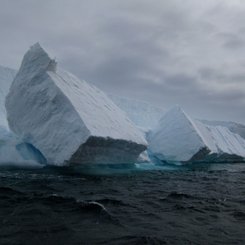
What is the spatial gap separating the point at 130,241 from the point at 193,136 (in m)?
12.8

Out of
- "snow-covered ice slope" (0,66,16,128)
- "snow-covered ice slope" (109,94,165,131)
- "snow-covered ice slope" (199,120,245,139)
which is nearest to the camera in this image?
"snow-covered ice slope" (0,66,16,128)

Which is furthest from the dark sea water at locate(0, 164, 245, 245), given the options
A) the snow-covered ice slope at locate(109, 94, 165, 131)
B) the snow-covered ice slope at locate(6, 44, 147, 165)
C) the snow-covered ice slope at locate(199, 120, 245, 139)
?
the snow-covered ice slope at locate(199, 120, 245, 139)

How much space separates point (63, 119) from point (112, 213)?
5096 mm

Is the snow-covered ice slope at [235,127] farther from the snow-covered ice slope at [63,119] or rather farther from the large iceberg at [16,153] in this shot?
the large iceberg at [16,153]

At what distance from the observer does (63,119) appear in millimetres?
10281

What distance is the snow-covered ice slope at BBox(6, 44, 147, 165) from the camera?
32.4ft

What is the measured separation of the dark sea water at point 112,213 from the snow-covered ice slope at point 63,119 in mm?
1259

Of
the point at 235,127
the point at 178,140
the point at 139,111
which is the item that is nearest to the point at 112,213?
the point at 178,140

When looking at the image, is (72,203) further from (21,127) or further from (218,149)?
(218,149)

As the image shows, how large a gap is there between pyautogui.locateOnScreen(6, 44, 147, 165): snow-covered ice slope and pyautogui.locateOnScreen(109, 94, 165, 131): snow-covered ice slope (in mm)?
11123

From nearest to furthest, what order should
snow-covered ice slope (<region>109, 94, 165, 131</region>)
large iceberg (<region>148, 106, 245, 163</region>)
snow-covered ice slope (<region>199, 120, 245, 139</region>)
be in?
1. large iceberg (<region>148, 106, 245, 163</region>)
2. snow-covered ice slope (<region>109, 94, 165, 131</region>)
3. snow-covered ice slope (<region>199, 120, 245, 139</region>)

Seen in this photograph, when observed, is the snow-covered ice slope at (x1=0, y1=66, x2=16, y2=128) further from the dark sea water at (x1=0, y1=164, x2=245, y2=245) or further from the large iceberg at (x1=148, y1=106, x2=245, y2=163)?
the large iceberg at (x1=148, y1=106, x2=245, y2=163)

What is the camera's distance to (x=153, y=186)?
30.6ft

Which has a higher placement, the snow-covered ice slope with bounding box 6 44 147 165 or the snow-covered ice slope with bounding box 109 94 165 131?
the snow-covered ice slope with bounding box 109 94 165 131
